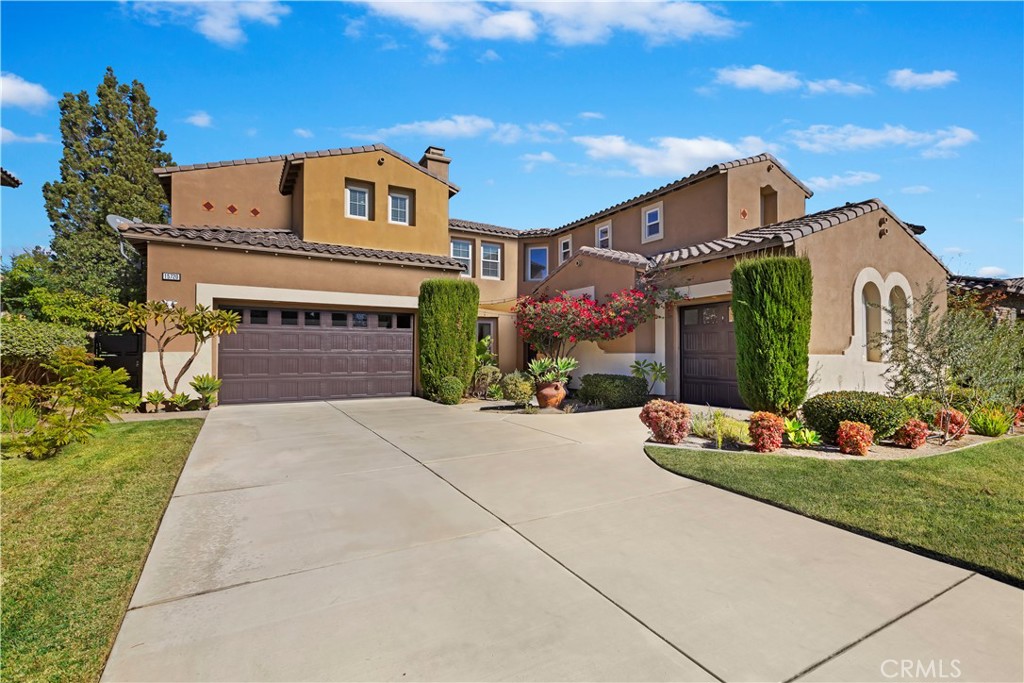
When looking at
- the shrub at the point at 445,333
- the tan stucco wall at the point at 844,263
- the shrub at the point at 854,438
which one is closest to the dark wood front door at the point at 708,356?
the tan stucco wall at the point at 844,263

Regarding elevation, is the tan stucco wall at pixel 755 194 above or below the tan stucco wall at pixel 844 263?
above

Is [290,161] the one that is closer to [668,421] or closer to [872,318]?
[668,421]

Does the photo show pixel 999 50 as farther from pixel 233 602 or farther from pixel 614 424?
pixel 233 602

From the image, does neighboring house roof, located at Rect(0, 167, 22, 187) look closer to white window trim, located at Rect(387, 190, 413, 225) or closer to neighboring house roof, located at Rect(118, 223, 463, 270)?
neighboring house roof, located at Rect(118, 223, 463, 270)

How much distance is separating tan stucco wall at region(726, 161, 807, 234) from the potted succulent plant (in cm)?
656

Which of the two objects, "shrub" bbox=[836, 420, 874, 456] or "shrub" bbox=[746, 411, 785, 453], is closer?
"shrub" bbox=[836, 420, 874, 456]

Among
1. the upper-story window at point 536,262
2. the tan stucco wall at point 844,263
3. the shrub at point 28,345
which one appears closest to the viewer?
the shrub at point 28,345

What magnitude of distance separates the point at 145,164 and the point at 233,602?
112ft

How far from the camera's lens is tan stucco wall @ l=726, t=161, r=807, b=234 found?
46.4 feet

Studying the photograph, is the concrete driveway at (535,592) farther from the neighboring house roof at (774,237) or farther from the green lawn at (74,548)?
the neighboring house roof at (774,237)

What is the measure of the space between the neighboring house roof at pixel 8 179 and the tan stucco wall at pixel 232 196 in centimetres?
357

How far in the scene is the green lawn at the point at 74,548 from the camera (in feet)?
8.13

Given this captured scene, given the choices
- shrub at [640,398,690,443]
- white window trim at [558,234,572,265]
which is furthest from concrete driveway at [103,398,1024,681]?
white window trim at [558,234,572,265]

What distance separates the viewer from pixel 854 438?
670cm
